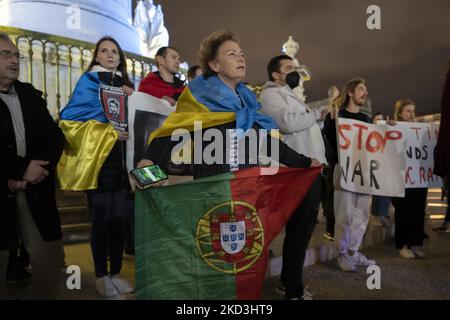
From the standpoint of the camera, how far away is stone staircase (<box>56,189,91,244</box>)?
171 inches

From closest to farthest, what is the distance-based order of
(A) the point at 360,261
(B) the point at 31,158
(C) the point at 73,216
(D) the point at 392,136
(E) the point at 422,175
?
(B) the point at 31,158, (A) the point at 360,261, (D) the point at 392,136, (E) the point at 422,175, (C) the point at 73,216

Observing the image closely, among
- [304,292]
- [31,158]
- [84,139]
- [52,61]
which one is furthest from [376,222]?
[52,61]

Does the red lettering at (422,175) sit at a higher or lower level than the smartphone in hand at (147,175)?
lower

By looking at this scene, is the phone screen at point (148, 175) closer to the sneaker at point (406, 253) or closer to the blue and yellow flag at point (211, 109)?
the blue and yellow flag at point (211, 109)

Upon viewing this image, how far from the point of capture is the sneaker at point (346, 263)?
331 cm

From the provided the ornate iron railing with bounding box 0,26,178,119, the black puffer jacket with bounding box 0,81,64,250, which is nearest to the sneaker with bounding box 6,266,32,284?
the black puffer jacket with bounding box 0,81,64,250

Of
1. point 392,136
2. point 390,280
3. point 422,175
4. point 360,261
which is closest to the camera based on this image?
point 390,280

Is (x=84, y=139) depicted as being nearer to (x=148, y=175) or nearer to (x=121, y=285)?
(x=148, y=175)

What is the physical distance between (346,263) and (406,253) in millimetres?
902

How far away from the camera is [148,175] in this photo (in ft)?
6.11

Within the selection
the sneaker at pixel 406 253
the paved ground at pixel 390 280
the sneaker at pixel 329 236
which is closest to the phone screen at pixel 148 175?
the paved ground at pixel 390 280

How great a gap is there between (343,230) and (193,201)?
6.61 ft

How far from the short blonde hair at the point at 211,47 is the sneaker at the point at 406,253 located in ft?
9.78
